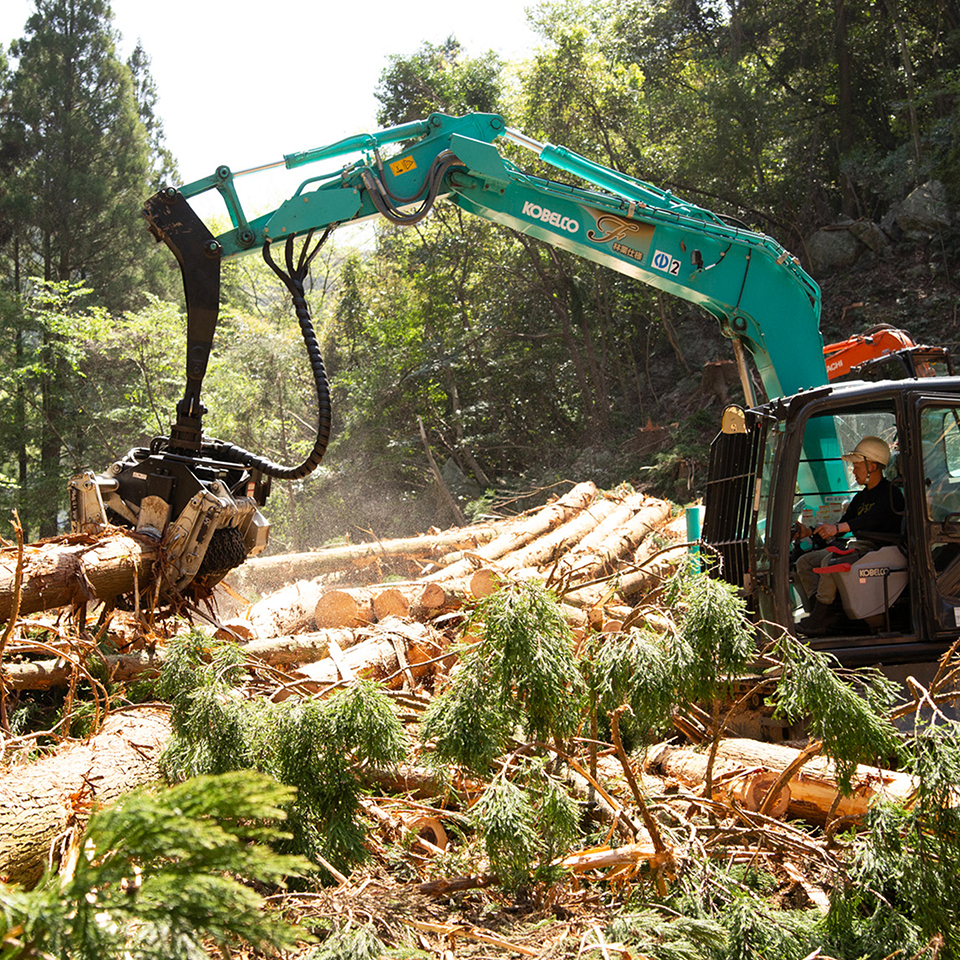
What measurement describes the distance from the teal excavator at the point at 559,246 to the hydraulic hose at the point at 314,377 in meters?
0.02

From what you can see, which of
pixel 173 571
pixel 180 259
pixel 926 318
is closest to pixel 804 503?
pixel 173 571

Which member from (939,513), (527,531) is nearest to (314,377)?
(939,513)

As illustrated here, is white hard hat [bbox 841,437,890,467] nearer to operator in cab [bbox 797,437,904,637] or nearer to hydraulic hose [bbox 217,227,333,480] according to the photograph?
operator in cab [bbox 797,437,904,637]

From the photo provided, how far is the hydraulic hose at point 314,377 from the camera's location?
529cm

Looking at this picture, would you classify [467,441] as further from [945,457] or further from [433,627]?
[945,457]

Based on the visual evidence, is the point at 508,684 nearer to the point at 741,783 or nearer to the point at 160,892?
the point at 741,783

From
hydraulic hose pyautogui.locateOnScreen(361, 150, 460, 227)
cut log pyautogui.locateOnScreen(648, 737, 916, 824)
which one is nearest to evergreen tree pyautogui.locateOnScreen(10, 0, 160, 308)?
hydraulic hose pyautogui.locateOnScreen(361, 150, 460, 227)

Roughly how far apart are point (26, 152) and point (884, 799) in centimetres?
2548

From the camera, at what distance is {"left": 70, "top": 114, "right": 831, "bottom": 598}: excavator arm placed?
5164 millimetres

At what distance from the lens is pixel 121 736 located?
3920mm

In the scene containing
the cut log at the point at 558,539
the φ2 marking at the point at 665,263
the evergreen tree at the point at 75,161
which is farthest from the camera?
the evergreen tree at the point at 75,161

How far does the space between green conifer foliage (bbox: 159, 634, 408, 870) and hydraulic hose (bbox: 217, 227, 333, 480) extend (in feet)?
7.37

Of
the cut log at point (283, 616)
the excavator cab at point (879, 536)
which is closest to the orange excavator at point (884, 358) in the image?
the excavator cab at point (879, 536)

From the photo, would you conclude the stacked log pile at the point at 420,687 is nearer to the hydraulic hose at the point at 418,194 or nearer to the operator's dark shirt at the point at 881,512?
the operator's dark shirt at the point at 881,512
